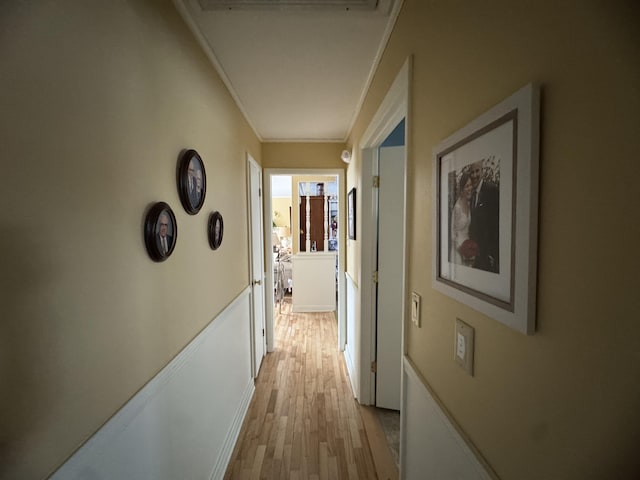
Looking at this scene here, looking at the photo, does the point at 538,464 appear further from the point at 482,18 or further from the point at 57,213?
the point at 57,213

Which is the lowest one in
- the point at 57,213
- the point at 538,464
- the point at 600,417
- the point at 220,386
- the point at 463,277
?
the point at 220,386

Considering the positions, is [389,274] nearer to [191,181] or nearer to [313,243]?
[191,181]

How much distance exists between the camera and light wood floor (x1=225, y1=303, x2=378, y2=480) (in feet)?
5.43

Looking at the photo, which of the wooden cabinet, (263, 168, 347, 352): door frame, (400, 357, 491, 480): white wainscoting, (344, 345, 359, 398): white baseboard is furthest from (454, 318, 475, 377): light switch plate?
the wooden cabinet

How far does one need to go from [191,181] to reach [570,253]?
1.32 meters

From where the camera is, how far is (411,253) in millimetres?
1061

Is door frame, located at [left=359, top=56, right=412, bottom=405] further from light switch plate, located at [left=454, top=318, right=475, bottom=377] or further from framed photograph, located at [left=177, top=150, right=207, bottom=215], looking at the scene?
light switch plate, located at [left=454, top=318, right=475, bottom=377]

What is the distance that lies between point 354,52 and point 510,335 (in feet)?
5.08

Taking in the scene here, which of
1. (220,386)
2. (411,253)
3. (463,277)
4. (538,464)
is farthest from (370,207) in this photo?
(538,464)

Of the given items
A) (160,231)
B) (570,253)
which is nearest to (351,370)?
(160,231)

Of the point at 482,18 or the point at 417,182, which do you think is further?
the point at 417,182

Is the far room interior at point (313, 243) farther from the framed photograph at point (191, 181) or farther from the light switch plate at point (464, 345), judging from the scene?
the light switch plate at point (464, 345)

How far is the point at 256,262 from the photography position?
8.80 feet

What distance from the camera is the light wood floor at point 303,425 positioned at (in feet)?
5.43
